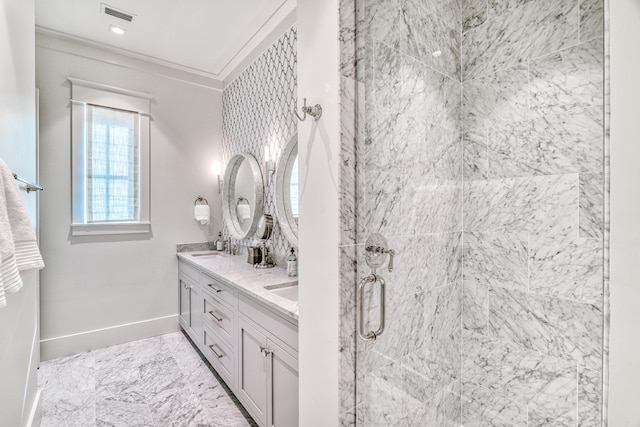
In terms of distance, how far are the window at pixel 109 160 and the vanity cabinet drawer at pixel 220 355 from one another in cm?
145

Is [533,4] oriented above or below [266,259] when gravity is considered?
above

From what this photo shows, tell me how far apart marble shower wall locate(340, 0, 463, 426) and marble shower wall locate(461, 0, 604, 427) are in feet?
0.32

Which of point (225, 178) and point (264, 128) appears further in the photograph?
point (225, 178)

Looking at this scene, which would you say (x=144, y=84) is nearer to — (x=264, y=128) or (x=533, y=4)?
(x=264, y=128)

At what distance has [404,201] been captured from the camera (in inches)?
50.8

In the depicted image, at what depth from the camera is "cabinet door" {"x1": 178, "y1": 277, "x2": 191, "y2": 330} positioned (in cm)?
299

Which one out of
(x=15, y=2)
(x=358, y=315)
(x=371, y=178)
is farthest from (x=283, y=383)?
(x=15, y=2)

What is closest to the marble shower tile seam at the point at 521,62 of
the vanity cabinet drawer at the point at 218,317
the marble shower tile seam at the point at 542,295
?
the marble shower tile seam at the point at 542,295

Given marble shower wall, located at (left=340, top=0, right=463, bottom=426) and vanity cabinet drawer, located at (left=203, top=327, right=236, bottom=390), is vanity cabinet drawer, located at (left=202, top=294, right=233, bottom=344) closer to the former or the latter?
vanity cabinet drawer, located at (left=203, top=327, right=236, bottom=390)

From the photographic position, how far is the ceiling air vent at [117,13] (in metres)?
2.38

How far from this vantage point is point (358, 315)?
1.07 m

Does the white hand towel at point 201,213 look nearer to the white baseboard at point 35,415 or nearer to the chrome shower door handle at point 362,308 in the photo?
the white baseboard at point 35,415

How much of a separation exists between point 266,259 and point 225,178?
1.30 metres

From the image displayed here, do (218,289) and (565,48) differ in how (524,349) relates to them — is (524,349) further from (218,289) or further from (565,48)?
(218,289)
